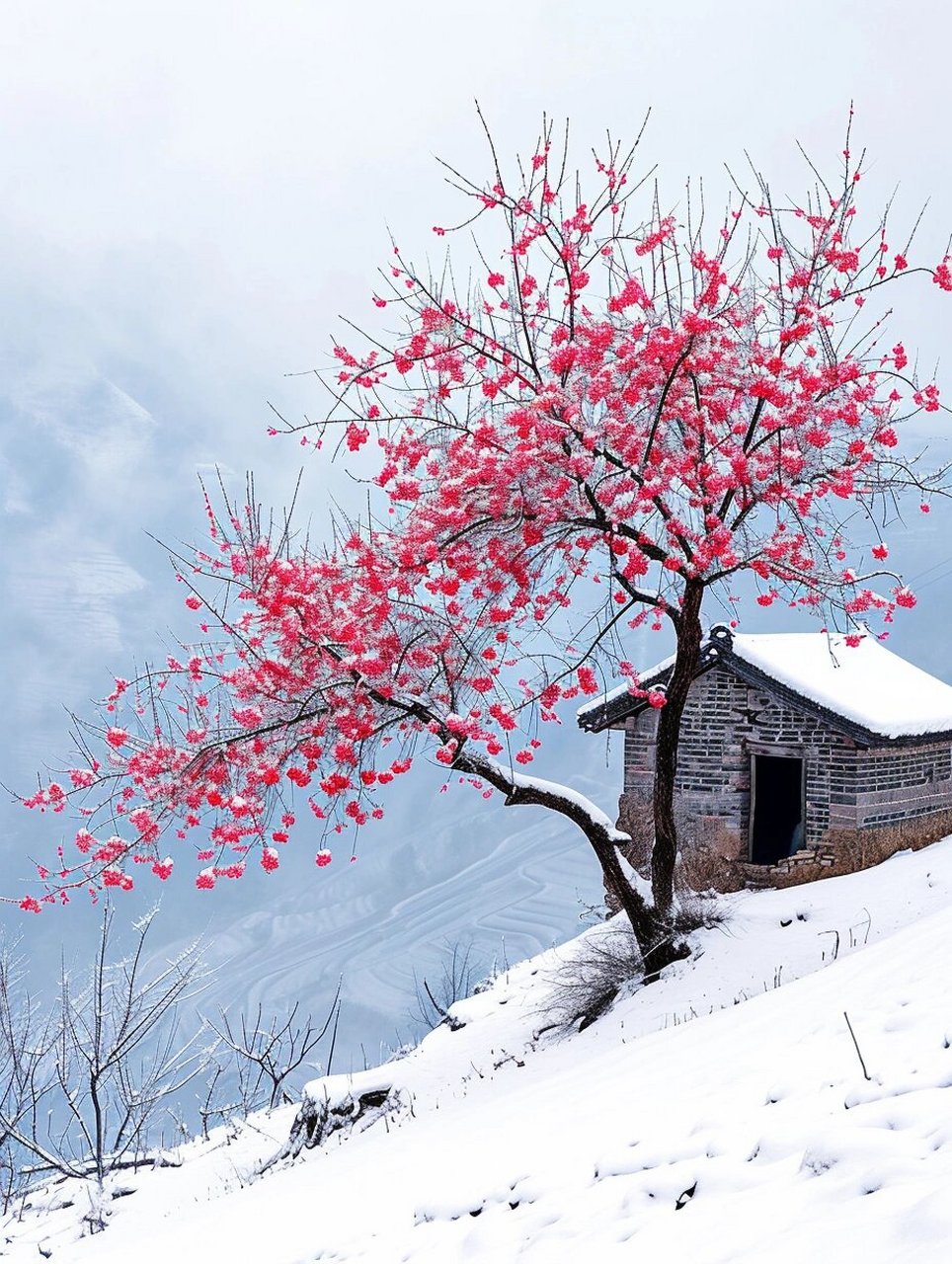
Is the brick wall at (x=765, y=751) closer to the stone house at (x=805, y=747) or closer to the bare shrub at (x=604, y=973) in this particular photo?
the stone house at (x=805, y=747)

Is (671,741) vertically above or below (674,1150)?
above

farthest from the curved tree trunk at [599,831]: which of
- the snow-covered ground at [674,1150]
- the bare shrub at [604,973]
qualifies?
the snow-covered ground at [674,1150]

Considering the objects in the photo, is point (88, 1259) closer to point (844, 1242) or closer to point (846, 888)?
point (844, 1242)

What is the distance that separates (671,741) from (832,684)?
5617 mm

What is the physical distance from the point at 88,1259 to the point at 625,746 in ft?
35.5

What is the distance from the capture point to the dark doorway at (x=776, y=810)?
1959 cm

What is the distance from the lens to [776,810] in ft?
64.7

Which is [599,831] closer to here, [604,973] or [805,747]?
[604,973]

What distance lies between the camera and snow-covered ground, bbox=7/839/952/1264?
3.86m

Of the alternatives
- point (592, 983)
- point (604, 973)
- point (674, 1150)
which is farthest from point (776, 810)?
point (674, 1150)

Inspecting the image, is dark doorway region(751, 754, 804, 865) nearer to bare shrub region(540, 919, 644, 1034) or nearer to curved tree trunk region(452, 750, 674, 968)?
bare shrub region(540, 919, 644, 1034)

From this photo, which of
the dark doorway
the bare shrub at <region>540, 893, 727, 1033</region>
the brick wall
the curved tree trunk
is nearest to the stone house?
the brick wall

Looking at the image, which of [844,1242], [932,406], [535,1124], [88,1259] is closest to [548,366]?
[932,406]

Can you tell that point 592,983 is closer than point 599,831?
No
